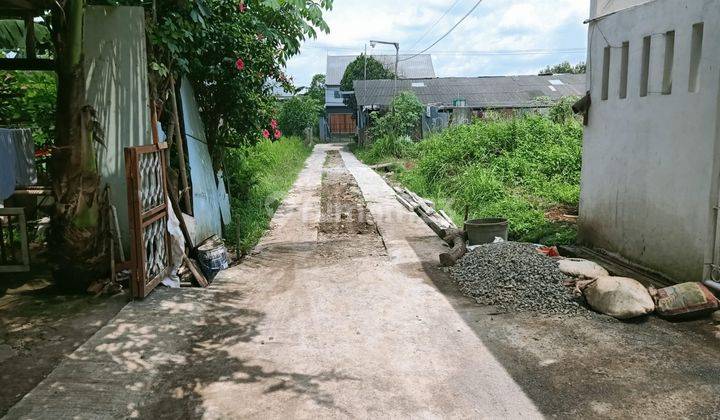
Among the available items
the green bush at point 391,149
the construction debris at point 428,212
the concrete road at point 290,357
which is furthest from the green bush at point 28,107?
the green bush at point 391,149

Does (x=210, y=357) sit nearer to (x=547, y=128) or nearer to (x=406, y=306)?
(x=406, y=306)

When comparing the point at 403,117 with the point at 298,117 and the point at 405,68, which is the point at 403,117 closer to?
the point at 298,117

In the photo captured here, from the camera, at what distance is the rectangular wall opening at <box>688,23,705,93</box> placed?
5.48m

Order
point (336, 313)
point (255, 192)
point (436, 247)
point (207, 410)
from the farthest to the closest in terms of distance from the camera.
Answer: point (255, 192), point (436, 247), point (336, 313), point (207, 410)

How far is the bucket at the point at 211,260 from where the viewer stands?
6914 millimetres

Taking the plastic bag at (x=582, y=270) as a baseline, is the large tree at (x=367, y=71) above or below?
above

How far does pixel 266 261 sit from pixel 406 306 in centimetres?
259

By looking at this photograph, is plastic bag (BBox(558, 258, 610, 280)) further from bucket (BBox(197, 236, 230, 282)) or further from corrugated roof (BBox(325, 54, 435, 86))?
corrugated roof (BBox(325, 54, 435, 86))

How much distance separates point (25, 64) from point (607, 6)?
7.21 meters

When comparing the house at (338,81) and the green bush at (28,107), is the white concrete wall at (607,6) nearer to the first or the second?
the green bush at (28,107)

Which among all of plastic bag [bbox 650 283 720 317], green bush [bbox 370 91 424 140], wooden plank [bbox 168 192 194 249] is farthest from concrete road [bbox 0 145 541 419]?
green bush [bbox 370 91 424 140]

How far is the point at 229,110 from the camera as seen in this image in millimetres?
8594

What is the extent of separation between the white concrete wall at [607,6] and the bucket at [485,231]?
3.08m

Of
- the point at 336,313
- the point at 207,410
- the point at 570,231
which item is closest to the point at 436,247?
the point at 570,231
